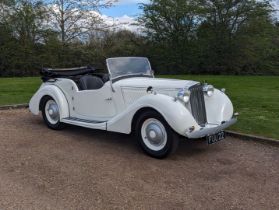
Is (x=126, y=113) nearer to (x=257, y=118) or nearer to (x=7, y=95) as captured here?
(x=257, y=118)

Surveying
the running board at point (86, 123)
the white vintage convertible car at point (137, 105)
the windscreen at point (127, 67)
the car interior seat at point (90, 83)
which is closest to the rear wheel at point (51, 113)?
the white vintage convertible car at point (137, 105)

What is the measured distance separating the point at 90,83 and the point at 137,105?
1.89 metres

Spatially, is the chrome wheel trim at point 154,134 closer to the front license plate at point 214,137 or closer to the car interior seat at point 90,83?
the front license plate at point 214,137

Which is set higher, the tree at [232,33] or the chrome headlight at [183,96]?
the tree at [232,33]

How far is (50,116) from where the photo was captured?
7457 millimetres

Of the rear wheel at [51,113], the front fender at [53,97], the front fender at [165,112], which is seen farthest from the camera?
the rear wheel at [51,113]

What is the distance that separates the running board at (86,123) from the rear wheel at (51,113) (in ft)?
0.77

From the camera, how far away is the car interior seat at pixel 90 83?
23.7 ft

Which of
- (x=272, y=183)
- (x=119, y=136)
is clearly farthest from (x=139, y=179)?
(x=119, y=136)

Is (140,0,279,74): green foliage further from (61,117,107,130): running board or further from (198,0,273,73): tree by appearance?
(61,117,107,130): running board

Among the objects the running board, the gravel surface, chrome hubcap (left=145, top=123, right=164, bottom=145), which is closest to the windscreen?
the running board

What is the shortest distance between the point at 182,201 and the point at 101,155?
6.24 feet

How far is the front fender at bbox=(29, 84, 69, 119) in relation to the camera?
718 centimetres

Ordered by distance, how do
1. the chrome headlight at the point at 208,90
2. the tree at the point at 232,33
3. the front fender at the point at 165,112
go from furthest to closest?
the tree at the point at 232,33, the chrome headlight at the point at 208,90, the front fender at the point at 165,112
